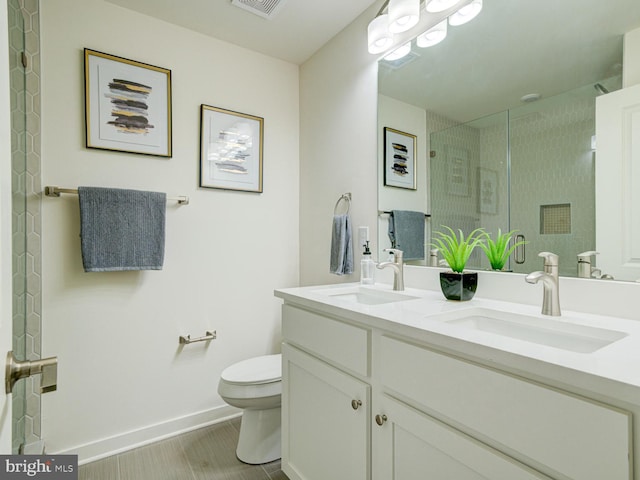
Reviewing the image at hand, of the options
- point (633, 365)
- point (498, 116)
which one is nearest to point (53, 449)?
point (633, 365)

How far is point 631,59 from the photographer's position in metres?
1.00

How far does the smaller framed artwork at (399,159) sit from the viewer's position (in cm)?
167

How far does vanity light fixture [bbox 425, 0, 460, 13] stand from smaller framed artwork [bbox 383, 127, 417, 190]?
0.52m

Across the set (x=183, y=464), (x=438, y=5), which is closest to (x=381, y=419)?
(x=183, y=464)

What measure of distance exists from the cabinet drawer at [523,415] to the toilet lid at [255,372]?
3.16 ft

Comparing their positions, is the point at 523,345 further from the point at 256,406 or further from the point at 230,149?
the point at 230,149

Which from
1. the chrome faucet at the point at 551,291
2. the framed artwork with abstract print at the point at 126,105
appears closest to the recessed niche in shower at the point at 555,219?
the chrome faucet at the point at 551,291

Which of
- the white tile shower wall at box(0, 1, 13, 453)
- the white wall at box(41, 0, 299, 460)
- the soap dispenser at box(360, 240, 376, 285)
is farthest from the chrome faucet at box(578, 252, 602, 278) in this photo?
the white wall at box(41, 0, 299, 460)

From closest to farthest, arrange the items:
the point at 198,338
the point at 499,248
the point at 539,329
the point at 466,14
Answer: the point at 539,329 → the point at 499,248 → the point at 466,14 → the point at 198,338

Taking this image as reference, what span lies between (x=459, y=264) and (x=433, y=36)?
1.04 m

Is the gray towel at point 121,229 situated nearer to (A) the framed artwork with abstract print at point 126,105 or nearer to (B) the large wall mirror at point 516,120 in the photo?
(A) the framed artwork with abstract print at point 126,105

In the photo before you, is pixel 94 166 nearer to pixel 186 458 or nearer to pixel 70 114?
pixel 70 114

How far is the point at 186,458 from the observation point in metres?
1.75

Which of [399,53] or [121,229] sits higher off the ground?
[399,53]
